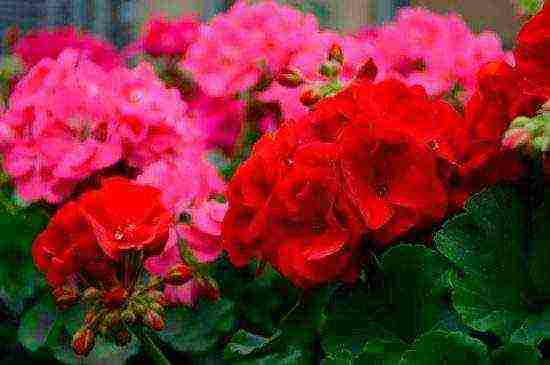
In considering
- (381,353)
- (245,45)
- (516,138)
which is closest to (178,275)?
(381,353)

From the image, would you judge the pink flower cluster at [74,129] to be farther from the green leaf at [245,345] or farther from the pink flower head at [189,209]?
the green leaf at [245,345]

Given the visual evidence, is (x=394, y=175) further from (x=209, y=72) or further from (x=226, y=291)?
(x=209, y=72)

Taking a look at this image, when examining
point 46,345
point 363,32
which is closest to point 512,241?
point 46,345

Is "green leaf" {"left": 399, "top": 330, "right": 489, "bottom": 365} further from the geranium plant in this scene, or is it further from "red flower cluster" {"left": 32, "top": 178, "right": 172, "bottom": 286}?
"red flower cluster" {"left": 32, "top": 178, "right": 172, "bottom": 286}

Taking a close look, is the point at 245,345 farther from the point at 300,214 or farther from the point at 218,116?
the point at 218,116

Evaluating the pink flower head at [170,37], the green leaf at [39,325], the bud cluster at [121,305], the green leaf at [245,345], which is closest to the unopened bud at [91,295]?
the bud cluster at [121,305]

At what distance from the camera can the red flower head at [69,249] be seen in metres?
0.99

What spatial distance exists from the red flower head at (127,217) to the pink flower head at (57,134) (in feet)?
0.61

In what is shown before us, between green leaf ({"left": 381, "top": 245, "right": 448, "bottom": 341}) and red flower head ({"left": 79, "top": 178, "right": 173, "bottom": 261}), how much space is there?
0.22 metres

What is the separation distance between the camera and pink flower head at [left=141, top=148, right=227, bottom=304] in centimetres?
110

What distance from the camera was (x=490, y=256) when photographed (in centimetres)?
85

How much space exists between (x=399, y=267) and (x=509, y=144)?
16cm

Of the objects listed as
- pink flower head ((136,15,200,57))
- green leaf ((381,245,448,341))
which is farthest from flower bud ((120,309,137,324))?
pink flower head ((136,15,200,57))

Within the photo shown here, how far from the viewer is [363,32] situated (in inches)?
65.0
